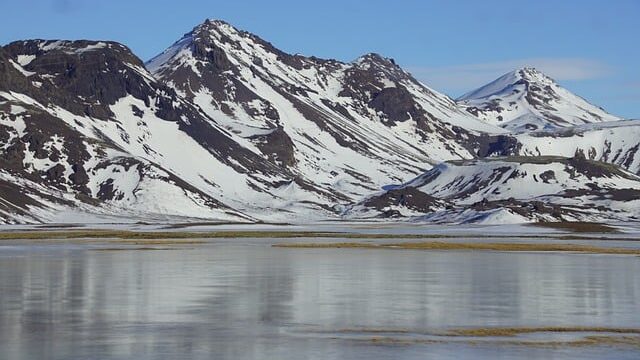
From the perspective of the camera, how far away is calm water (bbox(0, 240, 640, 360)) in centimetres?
4081

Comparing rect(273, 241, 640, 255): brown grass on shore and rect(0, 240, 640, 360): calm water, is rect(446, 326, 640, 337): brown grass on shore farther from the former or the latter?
rect(273, 241, 640, 255): brown grass on shore

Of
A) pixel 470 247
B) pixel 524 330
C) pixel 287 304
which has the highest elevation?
pixel 470 247

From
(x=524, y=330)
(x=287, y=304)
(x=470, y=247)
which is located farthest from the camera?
(x=470, y=247)

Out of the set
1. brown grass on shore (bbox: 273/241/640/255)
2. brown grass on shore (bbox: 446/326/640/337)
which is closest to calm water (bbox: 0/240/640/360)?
brown grass on shore (bbox: 446/326/640/337)

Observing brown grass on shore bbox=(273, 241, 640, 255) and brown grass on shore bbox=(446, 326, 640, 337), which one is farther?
brown grass on shore bbox=(273, 241, 640, 255)

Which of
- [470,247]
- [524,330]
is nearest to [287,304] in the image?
[524,330]

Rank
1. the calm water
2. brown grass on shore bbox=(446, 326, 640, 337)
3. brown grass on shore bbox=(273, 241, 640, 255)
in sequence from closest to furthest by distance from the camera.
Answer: the calm water → brown grass on shore bbox=(446, 326, 640, 337) → brown grass on shore bbox=(273, 241, 640, 255)

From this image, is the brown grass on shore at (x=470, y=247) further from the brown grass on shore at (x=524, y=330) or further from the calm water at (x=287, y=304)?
the brown grass on shore at (x=524, y=330)

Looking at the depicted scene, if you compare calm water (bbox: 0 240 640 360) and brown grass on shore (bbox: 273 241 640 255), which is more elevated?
brown grass on shore (bbox: 273 241 640 255)

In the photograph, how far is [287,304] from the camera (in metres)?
55.5

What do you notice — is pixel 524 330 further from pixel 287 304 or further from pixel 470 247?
pixel 470 247

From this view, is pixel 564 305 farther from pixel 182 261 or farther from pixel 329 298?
pixel 182 261

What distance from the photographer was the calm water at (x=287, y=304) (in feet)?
134

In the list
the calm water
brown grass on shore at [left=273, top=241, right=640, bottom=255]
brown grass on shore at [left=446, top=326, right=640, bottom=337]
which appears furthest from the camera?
brown grass on shore at [left=273, top=241, right=640, bottom=255]
